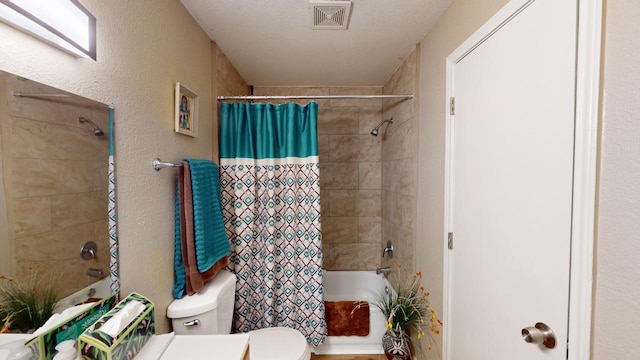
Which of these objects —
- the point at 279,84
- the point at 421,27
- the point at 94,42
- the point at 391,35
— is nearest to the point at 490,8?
the point at 421,27

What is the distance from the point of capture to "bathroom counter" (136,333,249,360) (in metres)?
0.93

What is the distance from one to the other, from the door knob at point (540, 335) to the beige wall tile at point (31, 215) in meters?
1.47

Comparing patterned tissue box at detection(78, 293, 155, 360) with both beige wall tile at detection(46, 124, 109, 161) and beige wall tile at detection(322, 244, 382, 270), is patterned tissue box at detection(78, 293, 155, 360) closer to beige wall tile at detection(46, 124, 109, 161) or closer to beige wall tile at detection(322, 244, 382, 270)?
beige wall tile at detection(46, 124, 109, 161)

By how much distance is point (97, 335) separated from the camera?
2.48ft

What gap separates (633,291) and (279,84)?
272 centimetres

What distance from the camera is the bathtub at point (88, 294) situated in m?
0.75

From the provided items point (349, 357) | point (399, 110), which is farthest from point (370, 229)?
point (399, 110)

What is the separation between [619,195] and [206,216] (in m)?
1.58

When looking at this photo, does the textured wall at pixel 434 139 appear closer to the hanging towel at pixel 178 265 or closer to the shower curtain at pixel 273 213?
the shower curtain at pixel 273 213

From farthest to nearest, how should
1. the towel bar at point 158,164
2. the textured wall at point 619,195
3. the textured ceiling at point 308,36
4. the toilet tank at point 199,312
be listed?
the textured ceiling at point 308,36 < the toilet tank at point 199,312 < the towel bar at point 158,164 < the textured wall at point 619,195

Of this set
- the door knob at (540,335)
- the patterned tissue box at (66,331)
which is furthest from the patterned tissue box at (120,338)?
the door knob at (540,335)

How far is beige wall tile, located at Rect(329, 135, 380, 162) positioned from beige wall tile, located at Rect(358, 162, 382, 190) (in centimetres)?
7

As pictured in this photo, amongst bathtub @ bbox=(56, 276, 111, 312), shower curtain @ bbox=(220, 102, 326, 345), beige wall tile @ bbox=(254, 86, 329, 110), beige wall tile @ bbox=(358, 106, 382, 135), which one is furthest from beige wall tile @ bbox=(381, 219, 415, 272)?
bathtub @ bbox=(56, 276, 111, 312)

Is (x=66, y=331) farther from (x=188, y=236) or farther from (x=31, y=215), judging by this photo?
(x=188, y=236)
